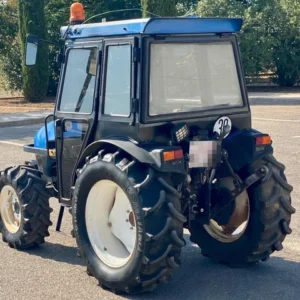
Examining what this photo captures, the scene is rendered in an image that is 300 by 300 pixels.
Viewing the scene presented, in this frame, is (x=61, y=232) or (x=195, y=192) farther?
(x=61, y=232)

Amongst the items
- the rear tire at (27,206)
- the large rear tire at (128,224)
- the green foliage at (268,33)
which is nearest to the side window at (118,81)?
the large rear tire at (128,224)

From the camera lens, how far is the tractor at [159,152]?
16.3 feet

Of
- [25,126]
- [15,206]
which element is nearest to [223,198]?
[15,206]

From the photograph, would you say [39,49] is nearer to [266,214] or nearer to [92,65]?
[92,65]

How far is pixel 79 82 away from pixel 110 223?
1.27 metres

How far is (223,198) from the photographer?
18.2ft

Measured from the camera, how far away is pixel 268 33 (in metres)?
28.1

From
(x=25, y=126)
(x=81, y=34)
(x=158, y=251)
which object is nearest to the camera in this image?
(x=158, y=251)

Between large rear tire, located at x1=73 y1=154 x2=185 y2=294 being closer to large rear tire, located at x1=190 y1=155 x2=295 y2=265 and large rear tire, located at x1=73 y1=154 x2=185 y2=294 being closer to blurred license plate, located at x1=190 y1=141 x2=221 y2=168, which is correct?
blurred license plate, located at x1=190 y1=141 x2=221 y2=168

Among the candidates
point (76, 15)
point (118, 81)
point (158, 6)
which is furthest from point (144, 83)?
point (158, 6)

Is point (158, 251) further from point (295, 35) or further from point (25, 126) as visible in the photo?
point (295, 35)

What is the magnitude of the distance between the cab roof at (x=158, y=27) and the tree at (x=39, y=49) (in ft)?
62.8

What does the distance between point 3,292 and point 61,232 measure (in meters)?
1.84

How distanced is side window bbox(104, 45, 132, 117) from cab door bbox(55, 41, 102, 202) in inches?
5.1
